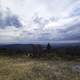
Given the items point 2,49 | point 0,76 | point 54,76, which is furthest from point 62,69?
point 2,49

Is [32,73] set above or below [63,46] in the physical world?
below

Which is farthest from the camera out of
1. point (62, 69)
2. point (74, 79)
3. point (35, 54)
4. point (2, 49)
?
point (2, 49)

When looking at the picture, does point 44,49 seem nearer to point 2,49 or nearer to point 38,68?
point 2,49

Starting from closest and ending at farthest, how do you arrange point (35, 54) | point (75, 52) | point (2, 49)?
point (75, 52), point (35, 54), point (2, 49)

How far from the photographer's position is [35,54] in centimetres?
1138

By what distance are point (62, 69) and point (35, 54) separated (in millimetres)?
4116

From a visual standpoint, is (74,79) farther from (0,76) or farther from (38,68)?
(0,76)

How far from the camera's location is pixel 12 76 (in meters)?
6.81

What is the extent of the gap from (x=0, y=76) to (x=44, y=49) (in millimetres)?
5126

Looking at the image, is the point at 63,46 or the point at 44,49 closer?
the point at 63,46

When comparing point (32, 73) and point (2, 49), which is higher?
point (2, 49)

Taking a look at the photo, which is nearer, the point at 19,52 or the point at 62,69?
the point at 62,69

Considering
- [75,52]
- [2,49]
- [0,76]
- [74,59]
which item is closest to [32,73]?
[0,76]

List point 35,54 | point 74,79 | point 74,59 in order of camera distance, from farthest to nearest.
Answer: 1. point 35,54
2. point 74,59
3. point 74,79
